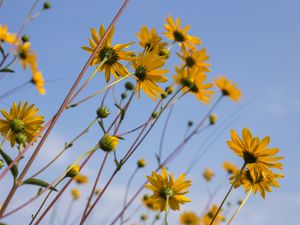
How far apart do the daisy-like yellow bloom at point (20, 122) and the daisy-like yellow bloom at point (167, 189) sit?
0.78m

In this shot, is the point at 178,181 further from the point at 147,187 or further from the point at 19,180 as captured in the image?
the point at 19,180

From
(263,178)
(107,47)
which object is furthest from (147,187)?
(107,47)

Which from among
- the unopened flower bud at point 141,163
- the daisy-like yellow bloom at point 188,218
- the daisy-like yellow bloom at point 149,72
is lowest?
the daisy-like yellow bloom at point 149,72

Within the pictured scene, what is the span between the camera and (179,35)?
3955 mm

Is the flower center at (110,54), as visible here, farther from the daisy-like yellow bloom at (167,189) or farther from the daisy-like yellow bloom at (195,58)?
the daisy-like yellow bloom at (195,58)

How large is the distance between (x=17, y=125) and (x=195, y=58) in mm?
2274

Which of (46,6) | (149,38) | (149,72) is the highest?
(46,6)

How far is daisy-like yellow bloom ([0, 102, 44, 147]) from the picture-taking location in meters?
1.92

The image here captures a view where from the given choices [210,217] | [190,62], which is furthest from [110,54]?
[210,217]

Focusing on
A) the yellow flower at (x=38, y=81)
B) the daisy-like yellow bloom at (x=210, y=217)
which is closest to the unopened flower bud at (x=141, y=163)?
the daisy-like yellow bloom at (x=210, y=217)

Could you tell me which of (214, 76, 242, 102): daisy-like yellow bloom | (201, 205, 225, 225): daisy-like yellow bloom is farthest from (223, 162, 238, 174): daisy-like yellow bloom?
(214, 76, 242, 102): daisy-like yellow bloom

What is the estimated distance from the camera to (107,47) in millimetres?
A: 1929

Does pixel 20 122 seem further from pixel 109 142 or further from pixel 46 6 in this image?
pixel 46 6

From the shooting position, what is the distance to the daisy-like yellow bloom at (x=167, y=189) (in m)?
2.32
